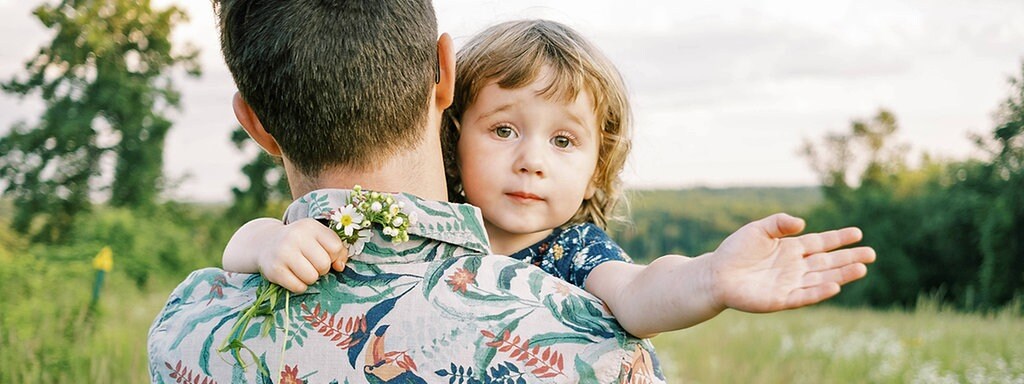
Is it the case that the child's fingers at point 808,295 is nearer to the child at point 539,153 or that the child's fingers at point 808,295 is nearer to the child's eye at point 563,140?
the child at point 539,153

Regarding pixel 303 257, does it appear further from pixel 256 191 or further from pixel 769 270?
pixel 256 191

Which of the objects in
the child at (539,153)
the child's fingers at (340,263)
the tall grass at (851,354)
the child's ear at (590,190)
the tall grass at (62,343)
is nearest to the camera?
the child's fingers at (340,263)

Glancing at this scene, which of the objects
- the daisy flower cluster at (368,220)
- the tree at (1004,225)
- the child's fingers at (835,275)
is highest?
the daisy flower cluster at (368,220)

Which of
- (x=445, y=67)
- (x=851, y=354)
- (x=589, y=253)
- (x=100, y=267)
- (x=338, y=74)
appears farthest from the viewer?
(x=851, y=354)

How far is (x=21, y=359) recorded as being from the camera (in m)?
4.46

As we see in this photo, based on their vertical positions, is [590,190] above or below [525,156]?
below

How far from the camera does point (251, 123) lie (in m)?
2.06

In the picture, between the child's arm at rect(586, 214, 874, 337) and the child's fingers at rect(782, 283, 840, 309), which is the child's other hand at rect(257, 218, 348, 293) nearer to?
the child's arm at rect(586, 214, 874, 337)

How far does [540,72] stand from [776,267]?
1.29 meters

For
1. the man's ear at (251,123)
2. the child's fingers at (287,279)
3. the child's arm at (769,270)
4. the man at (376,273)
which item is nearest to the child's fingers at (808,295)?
the child's arm at (769,270)

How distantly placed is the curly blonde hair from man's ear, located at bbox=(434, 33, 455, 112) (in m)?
0.69

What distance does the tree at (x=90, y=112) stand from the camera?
60.3ft

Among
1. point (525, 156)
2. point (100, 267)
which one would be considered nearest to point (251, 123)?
point (525, 156)

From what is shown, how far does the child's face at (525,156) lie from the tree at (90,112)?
17334mm
